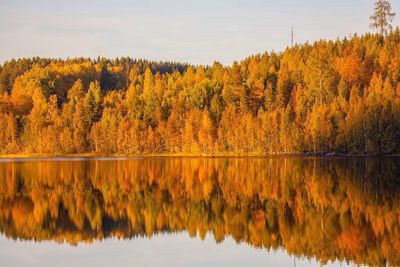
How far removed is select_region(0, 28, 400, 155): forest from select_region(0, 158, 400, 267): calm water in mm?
61077

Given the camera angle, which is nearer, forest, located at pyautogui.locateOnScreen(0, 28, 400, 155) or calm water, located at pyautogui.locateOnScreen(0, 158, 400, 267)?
calm water, located at pyautogui.locateOnScreen(0, 158, 400, 267)

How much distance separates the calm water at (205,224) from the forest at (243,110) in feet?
200

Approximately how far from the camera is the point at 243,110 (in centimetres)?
13650

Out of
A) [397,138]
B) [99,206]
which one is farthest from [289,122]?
[99,206]

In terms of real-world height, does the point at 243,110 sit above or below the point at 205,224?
above

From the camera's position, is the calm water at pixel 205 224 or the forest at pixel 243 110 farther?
the forest at pixel 243 110

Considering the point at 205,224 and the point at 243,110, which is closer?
the point at 205,224

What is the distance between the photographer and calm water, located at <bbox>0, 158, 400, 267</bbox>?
2377 cm

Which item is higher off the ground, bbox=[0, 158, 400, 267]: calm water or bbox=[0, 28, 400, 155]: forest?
bbox=[0, 28, 400, 155]: forest

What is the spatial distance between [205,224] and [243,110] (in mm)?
106386

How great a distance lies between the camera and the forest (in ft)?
366

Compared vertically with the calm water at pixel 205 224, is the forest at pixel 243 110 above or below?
above

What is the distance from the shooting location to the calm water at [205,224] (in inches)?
936

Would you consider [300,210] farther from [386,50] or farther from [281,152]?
[386,50]
